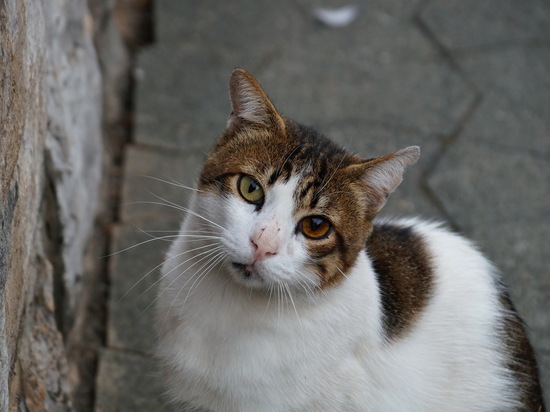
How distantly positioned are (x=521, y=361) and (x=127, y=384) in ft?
3.81

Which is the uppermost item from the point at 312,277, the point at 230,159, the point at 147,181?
the point at 230,159

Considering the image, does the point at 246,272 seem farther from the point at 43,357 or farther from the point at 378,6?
the point at 378,6

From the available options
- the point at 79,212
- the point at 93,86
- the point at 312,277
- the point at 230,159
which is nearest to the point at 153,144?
the point at 93,86

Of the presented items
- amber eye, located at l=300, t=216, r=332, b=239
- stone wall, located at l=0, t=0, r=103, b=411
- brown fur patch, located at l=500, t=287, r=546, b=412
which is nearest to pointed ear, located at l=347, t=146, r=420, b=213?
amber eye, located at l=300, t=216, r=332, b=239

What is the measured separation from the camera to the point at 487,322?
1895mm

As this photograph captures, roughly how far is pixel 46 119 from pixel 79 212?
1.56ft

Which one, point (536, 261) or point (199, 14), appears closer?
point (536, 261)

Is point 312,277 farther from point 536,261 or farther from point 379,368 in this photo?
point 536,261

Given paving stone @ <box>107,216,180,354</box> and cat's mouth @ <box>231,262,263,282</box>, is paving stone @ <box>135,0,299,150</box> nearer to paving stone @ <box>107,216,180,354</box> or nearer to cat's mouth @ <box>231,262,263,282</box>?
paving stone @ <box>107,216,180,354</box>

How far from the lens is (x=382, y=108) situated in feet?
11.0

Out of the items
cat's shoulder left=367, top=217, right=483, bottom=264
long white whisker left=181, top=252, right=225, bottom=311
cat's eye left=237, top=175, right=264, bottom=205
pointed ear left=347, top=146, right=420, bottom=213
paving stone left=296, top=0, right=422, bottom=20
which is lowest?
long white whisker left=181, top=252, right=225, bottom=311

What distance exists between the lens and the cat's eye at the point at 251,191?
1.65 m

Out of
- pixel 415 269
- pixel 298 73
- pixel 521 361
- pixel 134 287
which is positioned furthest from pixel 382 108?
pixel 521 361

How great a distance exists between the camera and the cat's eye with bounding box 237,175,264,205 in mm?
1646
